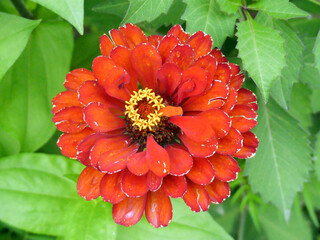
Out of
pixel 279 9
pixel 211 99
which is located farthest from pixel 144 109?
pixel 279 9

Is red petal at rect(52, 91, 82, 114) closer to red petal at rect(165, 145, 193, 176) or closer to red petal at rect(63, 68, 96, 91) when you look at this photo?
red petal at rect(63, 68, 96, 91)

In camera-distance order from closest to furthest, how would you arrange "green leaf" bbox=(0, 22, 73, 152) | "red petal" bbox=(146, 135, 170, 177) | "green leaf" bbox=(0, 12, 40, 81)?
"red petal" bbox=(146, 135, 170, 177) → "green leaf" bbox=(0, 12, 40, 81) → "green leaf" bbox=(0, 22, 73, 152)

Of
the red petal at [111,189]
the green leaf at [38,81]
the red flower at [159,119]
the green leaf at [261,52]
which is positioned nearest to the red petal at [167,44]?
the red flower at [159,119]

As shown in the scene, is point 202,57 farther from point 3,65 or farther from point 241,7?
point 3,65

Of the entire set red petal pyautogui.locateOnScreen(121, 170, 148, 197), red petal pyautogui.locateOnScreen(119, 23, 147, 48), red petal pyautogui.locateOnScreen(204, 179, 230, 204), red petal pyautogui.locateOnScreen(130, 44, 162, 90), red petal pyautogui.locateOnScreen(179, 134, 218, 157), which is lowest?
red petal pyautogui.locateOnScreen(204, 179, 230, 204)

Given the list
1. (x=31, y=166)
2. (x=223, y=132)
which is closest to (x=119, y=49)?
(x=223, y=132)

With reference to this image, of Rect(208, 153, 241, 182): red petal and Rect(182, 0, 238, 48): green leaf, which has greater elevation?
Rect(182, 0, 238, 48): green leaf

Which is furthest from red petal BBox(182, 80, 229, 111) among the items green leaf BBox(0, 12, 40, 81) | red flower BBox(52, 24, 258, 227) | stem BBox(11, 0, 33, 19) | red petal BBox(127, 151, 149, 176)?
stem BBox(11, 0, 33, 19)

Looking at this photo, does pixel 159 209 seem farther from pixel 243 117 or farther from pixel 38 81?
pixel 38 81
